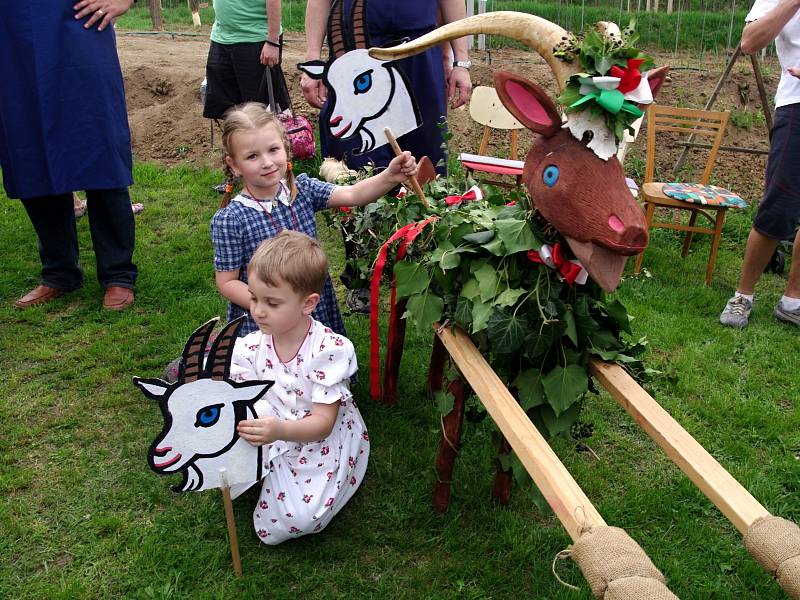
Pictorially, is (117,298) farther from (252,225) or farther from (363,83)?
(363,83)

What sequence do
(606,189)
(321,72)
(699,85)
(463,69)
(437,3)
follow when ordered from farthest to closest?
(699,85)
(463,69)
(437,3)
(321,72)
(606,189)

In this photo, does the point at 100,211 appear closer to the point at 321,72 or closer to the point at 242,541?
the point at 321,72

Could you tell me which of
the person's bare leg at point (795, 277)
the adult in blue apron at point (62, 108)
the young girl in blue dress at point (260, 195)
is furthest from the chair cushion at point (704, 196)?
the adult in blue apron at point (62, 108)

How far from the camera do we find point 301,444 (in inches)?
103

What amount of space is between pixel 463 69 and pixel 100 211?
88.6 inches

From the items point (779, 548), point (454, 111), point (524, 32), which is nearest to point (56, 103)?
point (524, 32)

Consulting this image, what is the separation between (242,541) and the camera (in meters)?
2.69

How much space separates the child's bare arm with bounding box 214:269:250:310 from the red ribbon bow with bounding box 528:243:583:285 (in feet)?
3.97

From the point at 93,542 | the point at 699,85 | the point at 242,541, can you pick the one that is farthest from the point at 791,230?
the point at 699,85

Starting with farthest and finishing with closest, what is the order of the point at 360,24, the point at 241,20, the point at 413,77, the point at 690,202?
the point at 241,20, the point at 690,202, the point at 413,77, the point at 360,24

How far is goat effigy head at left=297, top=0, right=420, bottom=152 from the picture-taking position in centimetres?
283

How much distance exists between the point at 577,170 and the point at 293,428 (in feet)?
3.95

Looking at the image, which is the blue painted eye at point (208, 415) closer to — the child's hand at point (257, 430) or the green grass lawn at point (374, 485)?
the child's hand at point (257, 430)

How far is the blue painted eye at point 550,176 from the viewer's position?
2055 mm
